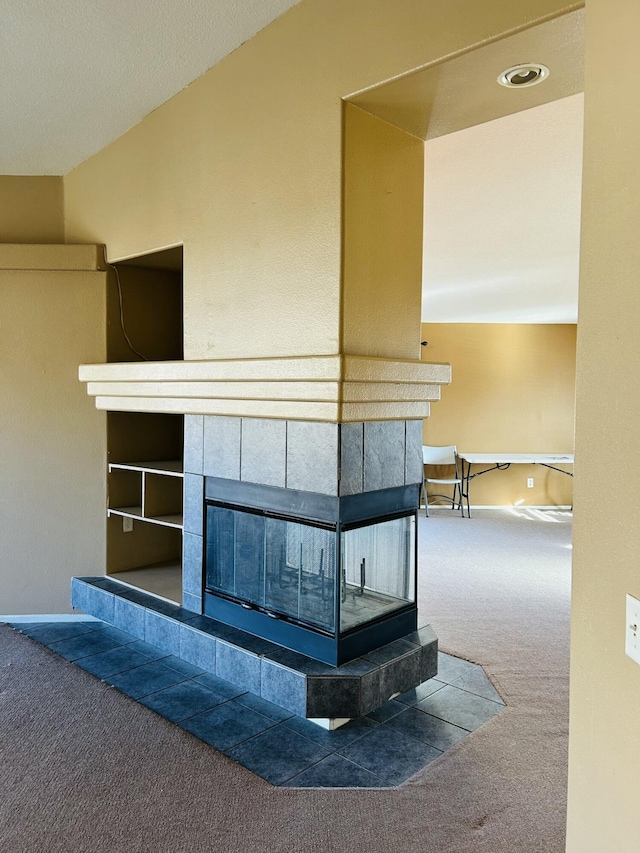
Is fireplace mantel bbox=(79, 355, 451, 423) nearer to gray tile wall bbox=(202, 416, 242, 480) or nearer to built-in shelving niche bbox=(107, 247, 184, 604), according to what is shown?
gray tile wall bbox=(202, 416, 242, 480)

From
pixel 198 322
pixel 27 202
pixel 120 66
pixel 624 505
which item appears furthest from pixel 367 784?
pixel 27 202

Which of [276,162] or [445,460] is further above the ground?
[276,162]

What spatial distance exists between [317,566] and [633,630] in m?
1.60

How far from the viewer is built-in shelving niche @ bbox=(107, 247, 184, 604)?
3625 mm

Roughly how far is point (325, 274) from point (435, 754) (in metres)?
1.78

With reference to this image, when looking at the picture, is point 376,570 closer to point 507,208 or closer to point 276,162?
point 276,162

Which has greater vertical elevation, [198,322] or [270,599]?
[198,322]

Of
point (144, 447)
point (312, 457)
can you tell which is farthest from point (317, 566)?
point (144, 447)

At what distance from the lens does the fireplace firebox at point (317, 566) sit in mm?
2455

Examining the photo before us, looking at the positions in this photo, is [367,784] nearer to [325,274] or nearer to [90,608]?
[325,274]

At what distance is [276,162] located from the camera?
2510 mm

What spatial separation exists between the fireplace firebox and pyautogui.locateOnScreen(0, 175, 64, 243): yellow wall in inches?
82.8

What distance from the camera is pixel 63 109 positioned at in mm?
3150

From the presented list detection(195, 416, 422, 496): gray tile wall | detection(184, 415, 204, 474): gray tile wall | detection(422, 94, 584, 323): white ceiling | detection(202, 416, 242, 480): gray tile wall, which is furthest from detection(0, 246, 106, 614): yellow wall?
detection(422, 94, 584, 323): white ceiling
